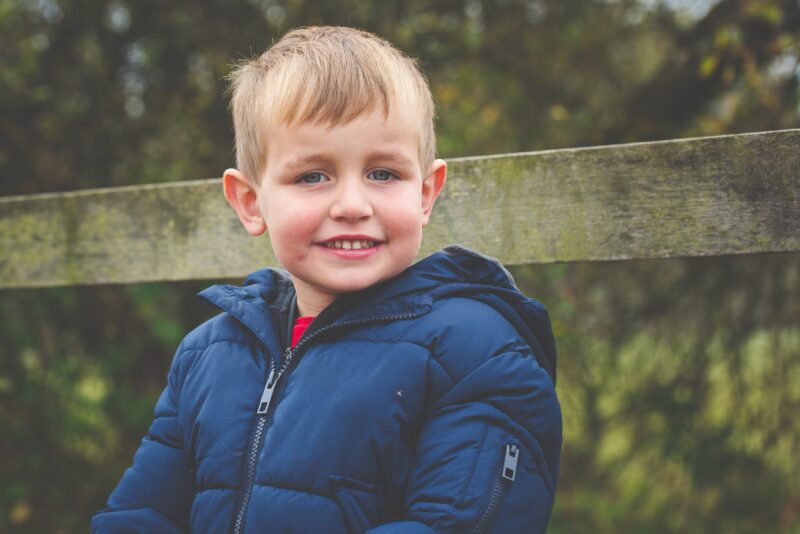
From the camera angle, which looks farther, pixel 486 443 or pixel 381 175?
pixel 381 175

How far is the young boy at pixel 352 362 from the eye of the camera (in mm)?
1354

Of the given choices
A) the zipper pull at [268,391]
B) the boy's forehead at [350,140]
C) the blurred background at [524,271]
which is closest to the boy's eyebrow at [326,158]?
the boy's forehead at [350,140]

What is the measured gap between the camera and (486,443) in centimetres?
132

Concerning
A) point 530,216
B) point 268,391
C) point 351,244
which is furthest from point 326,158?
point 530,216

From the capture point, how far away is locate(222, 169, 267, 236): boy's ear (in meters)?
1.68

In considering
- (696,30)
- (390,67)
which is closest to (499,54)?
(696,30)

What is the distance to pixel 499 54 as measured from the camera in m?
3.85

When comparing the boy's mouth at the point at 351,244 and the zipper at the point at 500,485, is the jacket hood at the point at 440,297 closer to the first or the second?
the boy's mouth at the point at 351,244

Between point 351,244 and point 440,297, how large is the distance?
194 millimetres

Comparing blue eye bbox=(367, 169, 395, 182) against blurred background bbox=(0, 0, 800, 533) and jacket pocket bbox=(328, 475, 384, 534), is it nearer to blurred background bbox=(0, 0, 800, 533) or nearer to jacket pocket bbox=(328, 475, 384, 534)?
jacket pocket bbox=(328, 475, 384, 534)

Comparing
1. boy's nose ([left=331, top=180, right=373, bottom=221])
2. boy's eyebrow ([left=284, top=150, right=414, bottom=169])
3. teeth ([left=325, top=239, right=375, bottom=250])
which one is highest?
boy's eyebrow ([left=284, top=150, right=414, bottom=169])

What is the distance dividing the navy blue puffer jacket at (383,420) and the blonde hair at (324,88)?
303mm

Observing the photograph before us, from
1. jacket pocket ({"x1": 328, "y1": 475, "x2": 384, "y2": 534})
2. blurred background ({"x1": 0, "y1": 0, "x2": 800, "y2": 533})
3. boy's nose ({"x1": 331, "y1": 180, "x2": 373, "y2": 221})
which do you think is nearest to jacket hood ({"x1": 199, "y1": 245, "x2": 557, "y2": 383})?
boy's nose ({"x1": 331, "y1": 180, "x2": 373, "y2": 221})

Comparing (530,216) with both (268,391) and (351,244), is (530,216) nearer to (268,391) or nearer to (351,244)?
(351,244)
